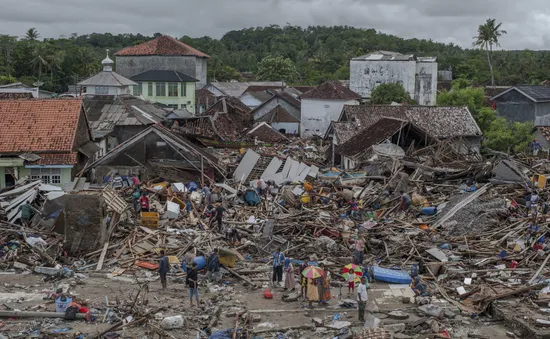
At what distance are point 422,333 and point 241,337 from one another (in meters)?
3.70

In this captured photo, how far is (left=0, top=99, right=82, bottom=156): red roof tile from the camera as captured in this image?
1046 inches

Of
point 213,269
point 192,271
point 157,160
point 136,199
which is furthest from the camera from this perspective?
point 157,160

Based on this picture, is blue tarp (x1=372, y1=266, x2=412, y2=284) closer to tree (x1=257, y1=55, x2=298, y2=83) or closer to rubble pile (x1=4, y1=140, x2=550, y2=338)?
rubble pile (x1=4, y1=140, x2=550, y2=338)

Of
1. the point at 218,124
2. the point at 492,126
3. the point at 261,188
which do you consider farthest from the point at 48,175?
Result: the point at 492,126

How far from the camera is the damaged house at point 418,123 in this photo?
119 ft

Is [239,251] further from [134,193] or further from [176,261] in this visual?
[134,193]

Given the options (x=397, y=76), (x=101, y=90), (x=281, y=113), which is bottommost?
(x=281, y=113)

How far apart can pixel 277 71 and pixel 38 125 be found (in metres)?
68.4

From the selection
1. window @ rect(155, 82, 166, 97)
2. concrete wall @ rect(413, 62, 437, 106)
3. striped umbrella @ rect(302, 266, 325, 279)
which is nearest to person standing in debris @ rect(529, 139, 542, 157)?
striped umbrella @ rect(302, 266, 325, 279)

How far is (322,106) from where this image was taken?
51.8m

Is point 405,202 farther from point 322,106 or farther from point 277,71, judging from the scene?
point 277,71

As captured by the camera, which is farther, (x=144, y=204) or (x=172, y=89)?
(x=172, y=89)

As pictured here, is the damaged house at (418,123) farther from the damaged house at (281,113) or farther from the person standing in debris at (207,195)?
the damaged house at (281,113)

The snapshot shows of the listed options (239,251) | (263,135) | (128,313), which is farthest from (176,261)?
(263,135)
